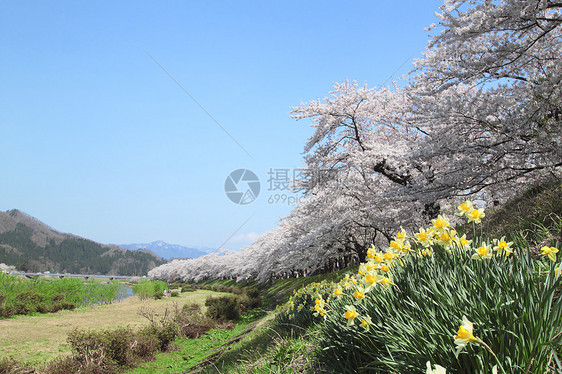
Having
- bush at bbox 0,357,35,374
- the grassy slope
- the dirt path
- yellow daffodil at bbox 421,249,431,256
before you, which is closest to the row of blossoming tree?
the grassy slope

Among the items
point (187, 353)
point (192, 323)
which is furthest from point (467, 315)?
point (192, 323)

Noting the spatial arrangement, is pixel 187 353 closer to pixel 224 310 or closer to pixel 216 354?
pixel 216 354

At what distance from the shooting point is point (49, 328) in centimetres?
1844

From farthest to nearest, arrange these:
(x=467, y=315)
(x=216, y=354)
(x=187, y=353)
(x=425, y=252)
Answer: (x=187, y=353) → (x=216, y=354) → (x=425, y=252) → (x=467, y=315)

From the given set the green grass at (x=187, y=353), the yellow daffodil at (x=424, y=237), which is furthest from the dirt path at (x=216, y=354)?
the yellow daffodil at (x=424, y=237)

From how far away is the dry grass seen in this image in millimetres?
13617

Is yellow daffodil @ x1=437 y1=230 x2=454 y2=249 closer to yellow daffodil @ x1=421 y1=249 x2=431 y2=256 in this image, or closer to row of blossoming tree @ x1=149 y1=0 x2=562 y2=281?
yellow daffodil @ x1=421 y1=249 x2=431 y2=256

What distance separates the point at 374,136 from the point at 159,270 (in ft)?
370

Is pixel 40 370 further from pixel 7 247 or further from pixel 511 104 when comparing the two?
pixel 7 247

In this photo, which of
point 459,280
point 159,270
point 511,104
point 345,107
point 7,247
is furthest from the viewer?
point 7,247

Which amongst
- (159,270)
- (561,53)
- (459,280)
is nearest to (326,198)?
(561,53)

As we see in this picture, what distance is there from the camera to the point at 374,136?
51.2 ft

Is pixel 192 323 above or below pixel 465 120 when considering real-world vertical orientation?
below

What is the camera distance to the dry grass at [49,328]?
44.7ft
